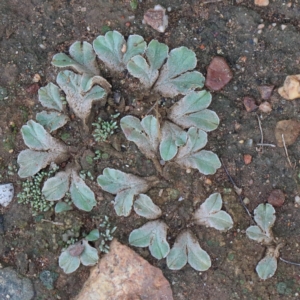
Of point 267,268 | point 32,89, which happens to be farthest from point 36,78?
point 267,268

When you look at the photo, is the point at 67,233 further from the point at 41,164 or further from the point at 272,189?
the point at 272,189

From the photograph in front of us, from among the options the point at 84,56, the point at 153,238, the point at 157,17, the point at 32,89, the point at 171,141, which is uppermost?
the point at 157,17

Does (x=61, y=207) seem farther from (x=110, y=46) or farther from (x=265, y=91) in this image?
(x=265, y=91)

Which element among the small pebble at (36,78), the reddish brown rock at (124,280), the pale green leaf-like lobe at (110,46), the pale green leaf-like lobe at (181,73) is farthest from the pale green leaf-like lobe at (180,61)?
the reddish brown rock at (124,280)

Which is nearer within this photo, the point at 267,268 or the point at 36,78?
the point at 267,268

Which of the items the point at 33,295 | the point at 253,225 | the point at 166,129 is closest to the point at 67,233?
the point at 33,295
